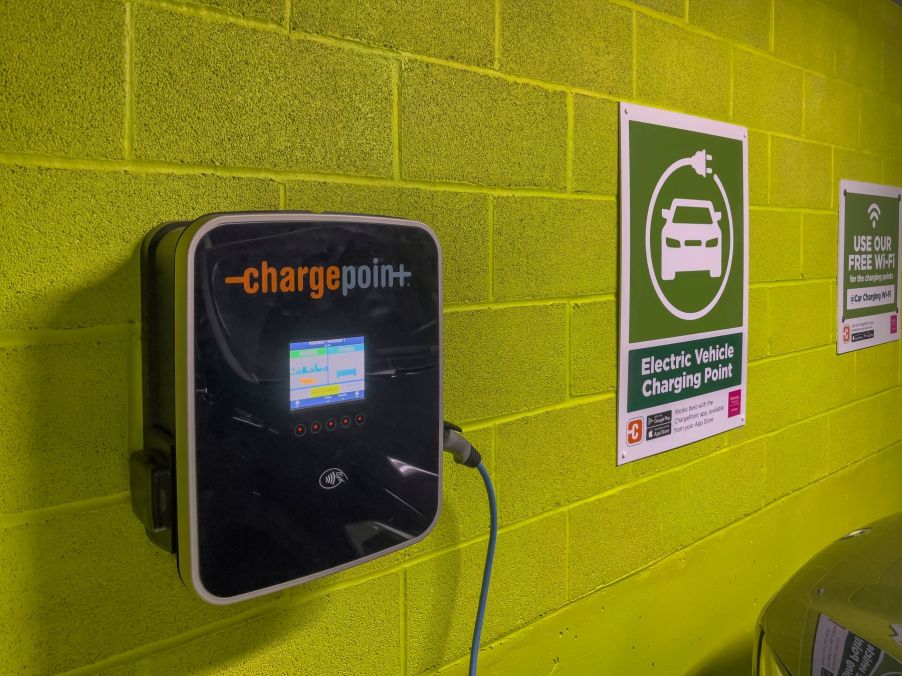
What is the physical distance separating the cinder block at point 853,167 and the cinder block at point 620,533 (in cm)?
111

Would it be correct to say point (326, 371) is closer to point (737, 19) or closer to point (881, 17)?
point (737, 19)

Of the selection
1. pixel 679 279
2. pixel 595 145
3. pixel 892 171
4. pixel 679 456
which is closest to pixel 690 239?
pixel 679 279

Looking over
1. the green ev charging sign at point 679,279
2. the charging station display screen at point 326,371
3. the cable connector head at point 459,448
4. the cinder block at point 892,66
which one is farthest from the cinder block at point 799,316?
the charging station display screen at point 326,371

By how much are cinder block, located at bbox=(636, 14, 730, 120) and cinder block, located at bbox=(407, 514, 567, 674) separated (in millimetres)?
861

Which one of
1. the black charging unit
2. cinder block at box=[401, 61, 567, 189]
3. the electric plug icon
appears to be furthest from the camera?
the electric plug icon

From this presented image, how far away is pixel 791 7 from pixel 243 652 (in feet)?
6.30

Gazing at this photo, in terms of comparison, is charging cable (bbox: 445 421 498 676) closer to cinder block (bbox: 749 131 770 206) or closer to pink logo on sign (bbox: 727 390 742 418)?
pink logo on sign (bbox: 727 390 742 418)

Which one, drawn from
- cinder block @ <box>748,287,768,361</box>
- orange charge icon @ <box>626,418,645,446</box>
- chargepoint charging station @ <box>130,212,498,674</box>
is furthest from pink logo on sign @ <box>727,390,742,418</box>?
chargepoint charging station @ <box>130,212,498,674</box>

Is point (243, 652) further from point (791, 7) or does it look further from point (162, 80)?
point (791, 7)

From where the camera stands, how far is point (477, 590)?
4.12 feet

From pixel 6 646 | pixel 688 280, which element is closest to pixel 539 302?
pixel 688 280

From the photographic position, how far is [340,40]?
1010mm

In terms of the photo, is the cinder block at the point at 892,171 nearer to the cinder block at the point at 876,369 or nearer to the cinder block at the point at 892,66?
the cinder block at the point at 892,66

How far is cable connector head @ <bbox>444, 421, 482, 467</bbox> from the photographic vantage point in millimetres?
1042
